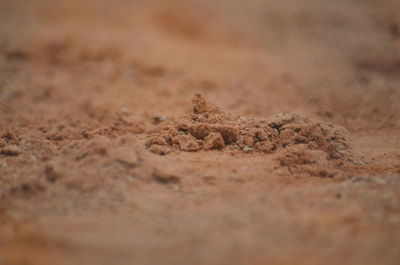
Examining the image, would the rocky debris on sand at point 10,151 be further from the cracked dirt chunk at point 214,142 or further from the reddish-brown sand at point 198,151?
the cracked dirt chunk at point 214,142

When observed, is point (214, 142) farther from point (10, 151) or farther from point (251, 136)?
point (10, 151)

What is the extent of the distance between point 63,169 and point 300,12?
6296 mm

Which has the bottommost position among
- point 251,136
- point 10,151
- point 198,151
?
point 10,151

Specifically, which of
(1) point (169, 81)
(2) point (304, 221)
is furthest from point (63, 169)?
(1) point (169, 81)

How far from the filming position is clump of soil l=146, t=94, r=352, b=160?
2.98m

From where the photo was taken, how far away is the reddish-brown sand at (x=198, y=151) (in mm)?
1954

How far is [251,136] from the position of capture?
120 inches

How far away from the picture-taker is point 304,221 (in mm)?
2064

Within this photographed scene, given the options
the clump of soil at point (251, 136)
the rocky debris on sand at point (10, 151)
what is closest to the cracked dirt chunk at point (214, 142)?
the clump of soil at point (251, 136)

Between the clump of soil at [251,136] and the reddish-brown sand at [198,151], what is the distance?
0.01m

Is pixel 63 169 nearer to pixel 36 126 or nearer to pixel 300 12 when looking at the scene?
pixel 36 126

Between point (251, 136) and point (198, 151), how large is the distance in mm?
428

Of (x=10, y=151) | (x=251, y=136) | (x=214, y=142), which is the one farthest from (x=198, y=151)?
(x=10, y=151)

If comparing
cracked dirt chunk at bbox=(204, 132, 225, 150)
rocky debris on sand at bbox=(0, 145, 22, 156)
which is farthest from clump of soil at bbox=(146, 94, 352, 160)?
rocky debris on sand at bbox=(0, 145, 22, 156)
